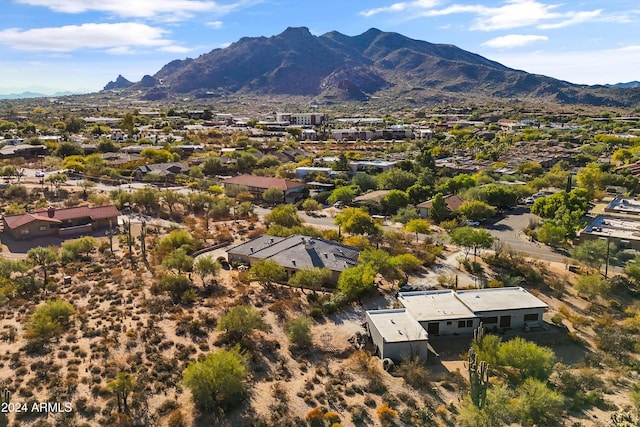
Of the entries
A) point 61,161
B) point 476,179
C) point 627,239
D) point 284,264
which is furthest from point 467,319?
point 61,161

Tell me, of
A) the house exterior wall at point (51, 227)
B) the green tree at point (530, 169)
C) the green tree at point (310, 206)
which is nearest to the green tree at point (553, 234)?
the green tree at point (310, 206)

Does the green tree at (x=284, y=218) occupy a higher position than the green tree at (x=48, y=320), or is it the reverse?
the green tree at (x=284, y=218)

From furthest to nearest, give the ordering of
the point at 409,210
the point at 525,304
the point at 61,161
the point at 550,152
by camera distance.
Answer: the point at 550,152
the point at 61,161
the point at 409,210
the point at 525,304

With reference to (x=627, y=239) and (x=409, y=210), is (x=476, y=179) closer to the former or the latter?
(x=409, y=210)

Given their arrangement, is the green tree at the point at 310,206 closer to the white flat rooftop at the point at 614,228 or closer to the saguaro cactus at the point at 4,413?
the white flat rooftop at the point at 614,228

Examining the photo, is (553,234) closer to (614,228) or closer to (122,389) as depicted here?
(614,228)

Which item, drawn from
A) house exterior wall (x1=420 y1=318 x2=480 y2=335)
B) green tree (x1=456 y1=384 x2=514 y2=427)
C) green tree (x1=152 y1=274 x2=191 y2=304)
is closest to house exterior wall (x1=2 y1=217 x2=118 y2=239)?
green tree (x1=152 y1=274 x2=191 y2=304)

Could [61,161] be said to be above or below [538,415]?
Answer: above

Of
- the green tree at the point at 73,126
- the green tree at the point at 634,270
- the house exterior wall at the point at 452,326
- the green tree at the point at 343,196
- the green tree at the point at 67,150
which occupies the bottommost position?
the house exterior wall at the point at 452,326
